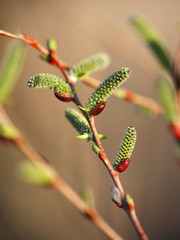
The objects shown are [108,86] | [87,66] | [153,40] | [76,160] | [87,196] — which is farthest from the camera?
[76,160]

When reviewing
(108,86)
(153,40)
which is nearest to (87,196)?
(108,86)

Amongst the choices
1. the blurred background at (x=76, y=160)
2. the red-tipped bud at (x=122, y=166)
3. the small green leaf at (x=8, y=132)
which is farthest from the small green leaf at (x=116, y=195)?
the blurred background at (x=76, y=160)

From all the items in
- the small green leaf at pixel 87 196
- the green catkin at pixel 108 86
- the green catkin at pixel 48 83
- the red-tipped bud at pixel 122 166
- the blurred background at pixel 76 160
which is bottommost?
the blurred background at pixel 76 160

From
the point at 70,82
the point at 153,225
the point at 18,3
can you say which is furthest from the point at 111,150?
the point at 70,82

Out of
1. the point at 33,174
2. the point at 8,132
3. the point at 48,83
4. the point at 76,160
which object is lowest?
the point at 76,160

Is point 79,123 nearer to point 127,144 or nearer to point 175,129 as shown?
point 127,144

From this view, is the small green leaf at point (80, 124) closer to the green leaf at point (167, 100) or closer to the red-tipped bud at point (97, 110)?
the red-tipped bud at point (97, 110)

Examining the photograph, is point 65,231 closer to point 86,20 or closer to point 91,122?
point 86,20
